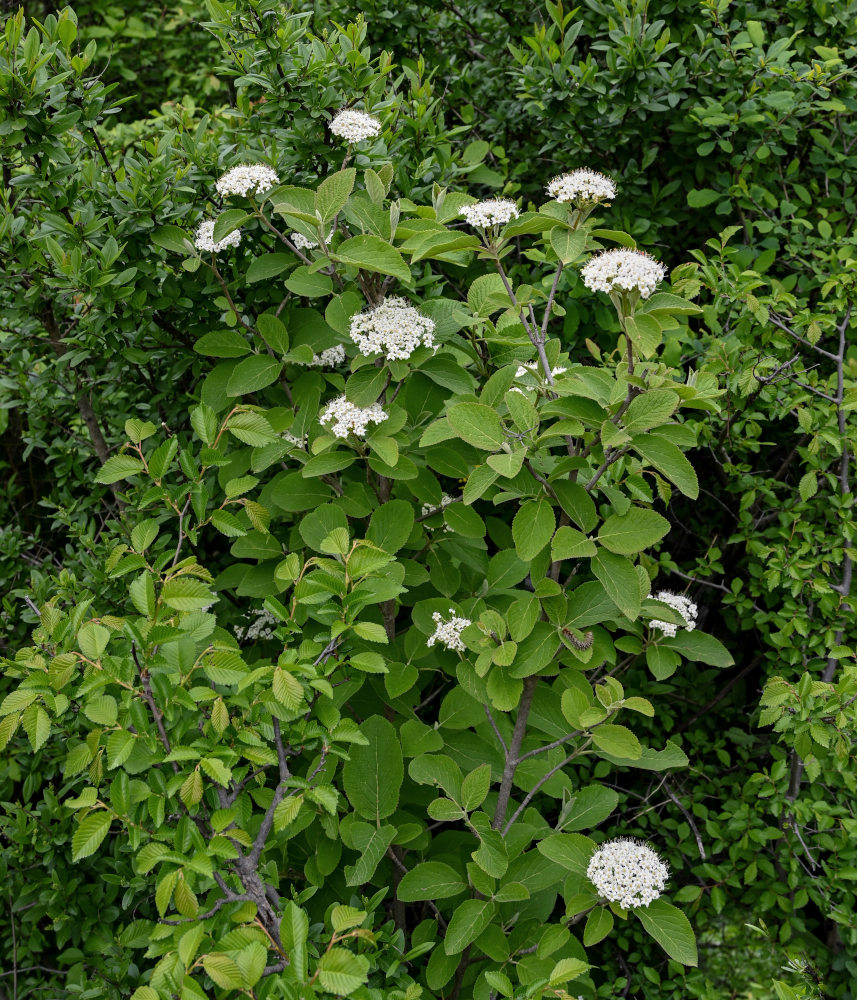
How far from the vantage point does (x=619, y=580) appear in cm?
153

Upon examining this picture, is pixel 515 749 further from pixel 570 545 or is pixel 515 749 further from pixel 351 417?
pixel 351 417

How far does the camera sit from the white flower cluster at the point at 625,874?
1536mm

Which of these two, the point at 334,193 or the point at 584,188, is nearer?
the point at 584,188

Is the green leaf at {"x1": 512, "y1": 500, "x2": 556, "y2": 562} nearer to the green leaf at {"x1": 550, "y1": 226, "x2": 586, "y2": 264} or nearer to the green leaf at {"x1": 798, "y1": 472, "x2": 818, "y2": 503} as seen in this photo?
the green leaf at {"x1": 550, "y1": 226, "x2": 586, "y2": 264}

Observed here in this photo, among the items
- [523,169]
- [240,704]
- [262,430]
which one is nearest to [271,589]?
[262,430]

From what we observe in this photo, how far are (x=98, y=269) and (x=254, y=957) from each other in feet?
5.22

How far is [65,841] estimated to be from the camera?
7.18 feet

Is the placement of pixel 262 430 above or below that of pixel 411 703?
above

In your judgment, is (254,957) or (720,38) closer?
(254,957)

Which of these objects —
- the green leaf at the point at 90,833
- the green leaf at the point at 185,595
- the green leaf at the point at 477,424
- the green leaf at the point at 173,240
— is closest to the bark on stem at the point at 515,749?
the green leaf at the point at 477,424

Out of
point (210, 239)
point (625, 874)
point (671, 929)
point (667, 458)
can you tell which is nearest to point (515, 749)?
point (625, 874)

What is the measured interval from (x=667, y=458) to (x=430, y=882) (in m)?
0.95

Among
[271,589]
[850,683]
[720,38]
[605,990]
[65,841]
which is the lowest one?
[605,990]

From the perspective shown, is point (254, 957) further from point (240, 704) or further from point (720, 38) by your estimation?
point (720, 38)
